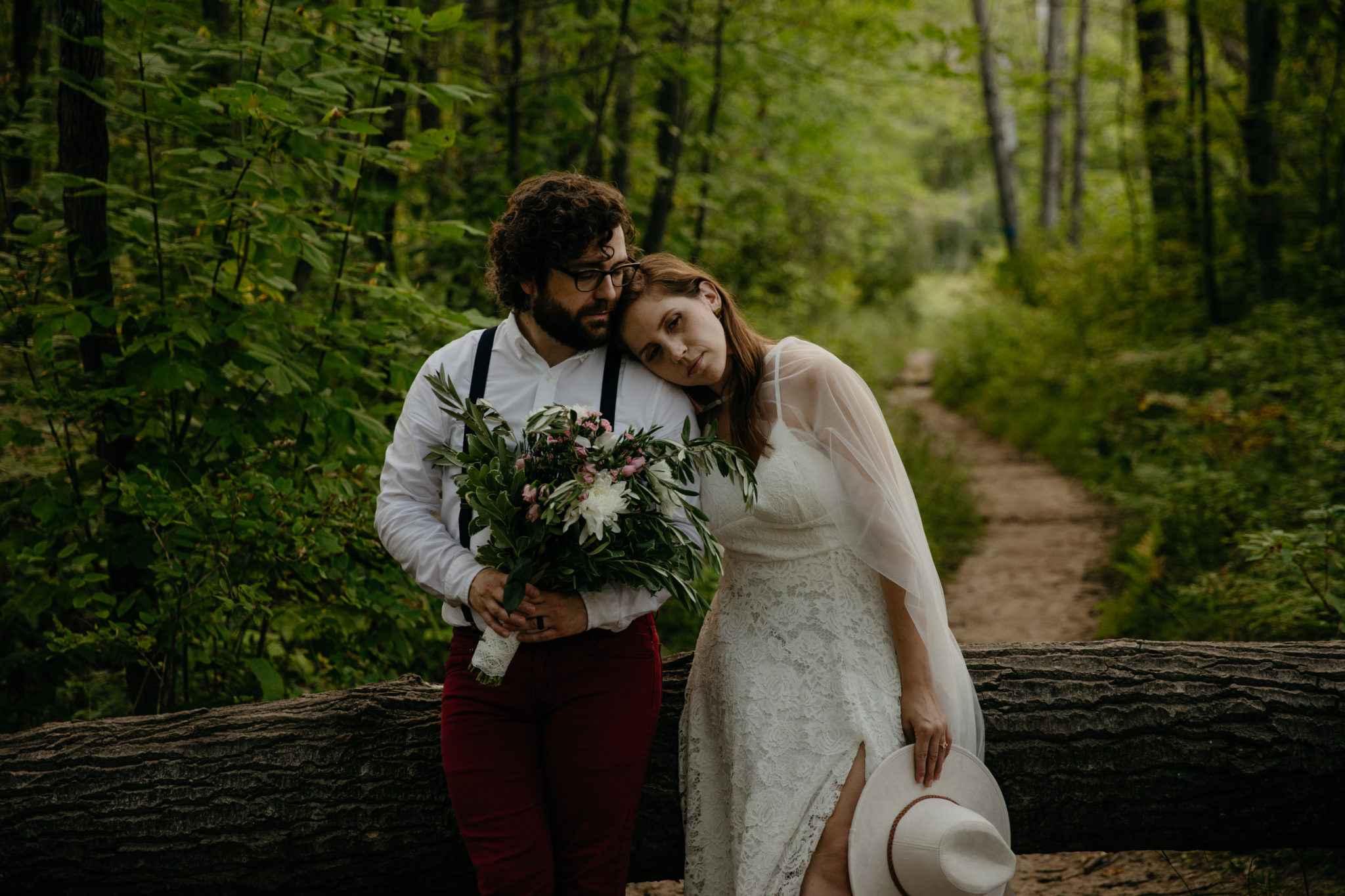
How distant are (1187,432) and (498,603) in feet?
20.0

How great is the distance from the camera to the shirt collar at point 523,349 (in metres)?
2.35

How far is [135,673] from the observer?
3.43 meters

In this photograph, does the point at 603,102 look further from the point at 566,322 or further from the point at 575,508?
the point at 575,508

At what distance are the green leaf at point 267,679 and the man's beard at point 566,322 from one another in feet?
5.73

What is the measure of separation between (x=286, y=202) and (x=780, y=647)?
226 centimetres

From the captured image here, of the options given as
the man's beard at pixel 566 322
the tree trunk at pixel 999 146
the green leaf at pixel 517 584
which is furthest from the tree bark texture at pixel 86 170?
the tree trunk at pixel 999 146

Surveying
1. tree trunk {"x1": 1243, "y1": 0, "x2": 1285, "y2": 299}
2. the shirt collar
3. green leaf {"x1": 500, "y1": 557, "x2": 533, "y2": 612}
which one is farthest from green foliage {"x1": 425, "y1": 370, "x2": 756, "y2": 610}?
tree trunk {"x1": 1243, "y1": 0, "x2": 1285, "y2": 299}

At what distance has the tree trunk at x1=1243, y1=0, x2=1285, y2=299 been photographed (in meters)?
7.46

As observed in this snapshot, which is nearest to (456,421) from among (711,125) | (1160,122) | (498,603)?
(498,603)

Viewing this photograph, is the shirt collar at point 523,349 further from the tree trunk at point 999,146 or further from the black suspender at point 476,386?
the tree trunk at point 999,146

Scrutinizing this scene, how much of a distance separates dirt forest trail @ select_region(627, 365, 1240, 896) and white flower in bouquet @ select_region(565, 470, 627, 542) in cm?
212

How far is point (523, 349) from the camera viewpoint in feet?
7.73

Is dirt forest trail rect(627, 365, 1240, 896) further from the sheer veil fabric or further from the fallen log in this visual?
the sheer veil fabric

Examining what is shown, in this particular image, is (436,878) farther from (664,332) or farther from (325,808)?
(664,332)
